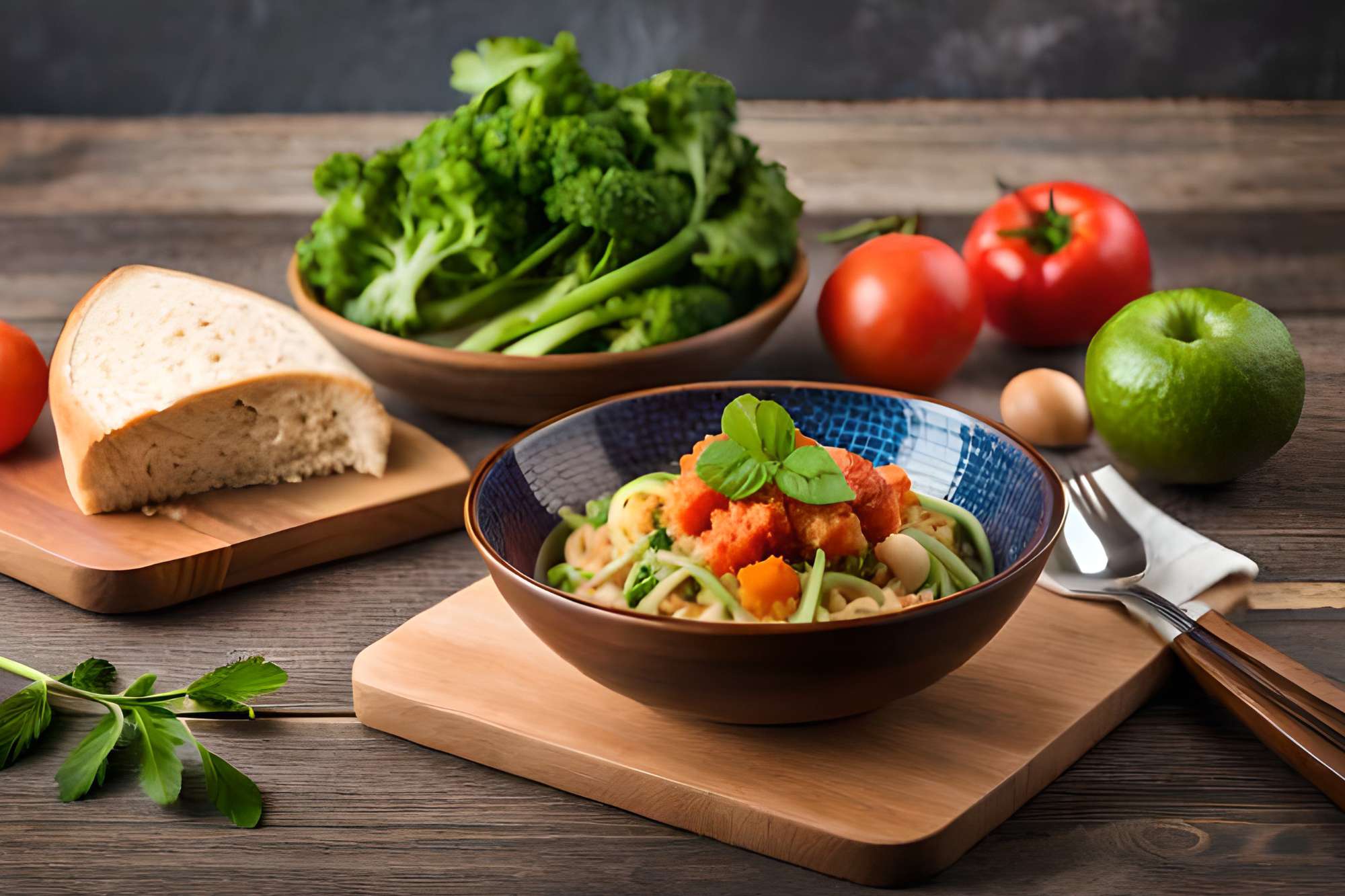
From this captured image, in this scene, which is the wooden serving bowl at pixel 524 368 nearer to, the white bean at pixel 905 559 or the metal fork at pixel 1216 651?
the metal fork at pixel 1216 651

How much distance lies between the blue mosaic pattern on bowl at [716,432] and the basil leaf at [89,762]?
0.52 m

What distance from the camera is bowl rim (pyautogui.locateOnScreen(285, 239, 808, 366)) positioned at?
2.54 metres

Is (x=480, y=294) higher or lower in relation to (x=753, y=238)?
lower

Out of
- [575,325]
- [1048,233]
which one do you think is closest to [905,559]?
[575,325]

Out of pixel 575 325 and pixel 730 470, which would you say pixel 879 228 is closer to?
pixel 575 325

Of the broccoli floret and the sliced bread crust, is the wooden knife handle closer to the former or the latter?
the broccoli floret

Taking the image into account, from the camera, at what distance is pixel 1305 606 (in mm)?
2059

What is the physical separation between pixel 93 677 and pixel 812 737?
979 millimetres

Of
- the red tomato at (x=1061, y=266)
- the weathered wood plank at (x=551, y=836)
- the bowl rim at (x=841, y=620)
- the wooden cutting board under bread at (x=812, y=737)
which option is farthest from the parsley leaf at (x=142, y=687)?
the red tomato at (x=1061, y=266)

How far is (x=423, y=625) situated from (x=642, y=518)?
1.18 ft

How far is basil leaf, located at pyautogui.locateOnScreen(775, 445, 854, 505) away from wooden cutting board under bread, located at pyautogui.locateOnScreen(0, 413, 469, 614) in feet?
2.92

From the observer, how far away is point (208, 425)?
2.30 meters

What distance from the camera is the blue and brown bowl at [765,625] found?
1.47m

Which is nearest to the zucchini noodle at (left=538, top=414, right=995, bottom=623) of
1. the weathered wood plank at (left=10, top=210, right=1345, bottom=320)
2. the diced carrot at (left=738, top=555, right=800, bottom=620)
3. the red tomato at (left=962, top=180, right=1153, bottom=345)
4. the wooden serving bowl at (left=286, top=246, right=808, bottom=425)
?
the diced carrot at (left=738, top=555, right=800, bottom=620)
